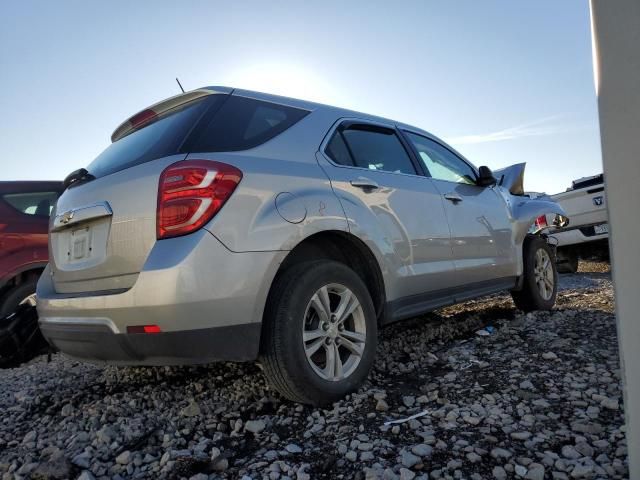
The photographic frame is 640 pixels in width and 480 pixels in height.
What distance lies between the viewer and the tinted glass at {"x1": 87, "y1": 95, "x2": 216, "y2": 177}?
7.91ft

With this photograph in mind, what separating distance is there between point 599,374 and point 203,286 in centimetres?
216

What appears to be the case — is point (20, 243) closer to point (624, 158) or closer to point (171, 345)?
point (171, 345)

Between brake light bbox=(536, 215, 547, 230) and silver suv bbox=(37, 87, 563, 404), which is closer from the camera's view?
silver suv bbox=(37, 87, 563, 404)

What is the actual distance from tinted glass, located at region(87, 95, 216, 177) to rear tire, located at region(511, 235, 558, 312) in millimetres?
3367

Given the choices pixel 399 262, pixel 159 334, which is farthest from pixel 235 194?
pixel 399 262

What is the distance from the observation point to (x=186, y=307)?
6.72ft

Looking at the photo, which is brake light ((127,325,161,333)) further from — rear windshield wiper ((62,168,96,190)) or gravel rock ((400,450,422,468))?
gravel rock ((400,450,422,468))

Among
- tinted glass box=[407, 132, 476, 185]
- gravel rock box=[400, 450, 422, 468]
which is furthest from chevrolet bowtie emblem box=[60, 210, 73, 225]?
tinted glass box=[407, 132, 476, 185]

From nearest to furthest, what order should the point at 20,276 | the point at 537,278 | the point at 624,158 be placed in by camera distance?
1. the point at 624,158
2. the point at 20,276
3. the point at 537,278

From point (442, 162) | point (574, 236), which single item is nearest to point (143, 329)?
point (442, 162)

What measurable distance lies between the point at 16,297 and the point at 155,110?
2713mm

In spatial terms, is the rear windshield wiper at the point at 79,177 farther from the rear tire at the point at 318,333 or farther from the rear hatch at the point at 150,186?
the rear tire at the point at 318,333

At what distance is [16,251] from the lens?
448 cm

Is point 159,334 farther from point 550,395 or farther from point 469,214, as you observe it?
point 469,214
